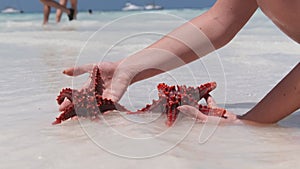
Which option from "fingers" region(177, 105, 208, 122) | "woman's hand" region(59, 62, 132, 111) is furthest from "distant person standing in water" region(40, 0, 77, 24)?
"fingers" region(177, 105, 208, 122)

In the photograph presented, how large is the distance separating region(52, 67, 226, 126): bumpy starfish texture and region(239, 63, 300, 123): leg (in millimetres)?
149

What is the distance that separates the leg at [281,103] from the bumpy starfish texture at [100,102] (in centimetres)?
15

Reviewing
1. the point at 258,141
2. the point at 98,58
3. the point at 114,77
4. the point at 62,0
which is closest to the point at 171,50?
the point at 114,77

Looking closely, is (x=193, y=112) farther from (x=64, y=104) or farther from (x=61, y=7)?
(x=61, y=7)

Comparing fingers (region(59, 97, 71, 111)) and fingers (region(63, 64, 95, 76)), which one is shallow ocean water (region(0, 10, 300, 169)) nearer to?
fingers (region(59, 97, 71, 111))

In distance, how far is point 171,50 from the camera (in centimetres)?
208

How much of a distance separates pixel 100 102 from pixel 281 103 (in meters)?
0.71

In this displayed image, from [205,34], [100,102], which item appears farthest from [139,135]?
[205,34]

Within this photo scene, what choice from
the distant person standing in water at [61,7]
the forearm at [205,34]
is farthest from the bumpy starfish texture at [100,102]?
the distant person standing in water at [61,7]

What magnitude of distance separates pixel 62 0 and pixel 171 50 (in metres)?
9.13

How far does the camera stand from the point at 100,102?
178 centimetres

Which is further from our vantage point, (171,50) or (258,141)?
(171,50)

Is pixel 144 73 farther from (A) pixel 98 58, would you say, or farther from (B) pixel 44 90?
(A) pixel 98 58

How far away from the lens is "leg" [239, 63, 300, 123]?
175 cm
